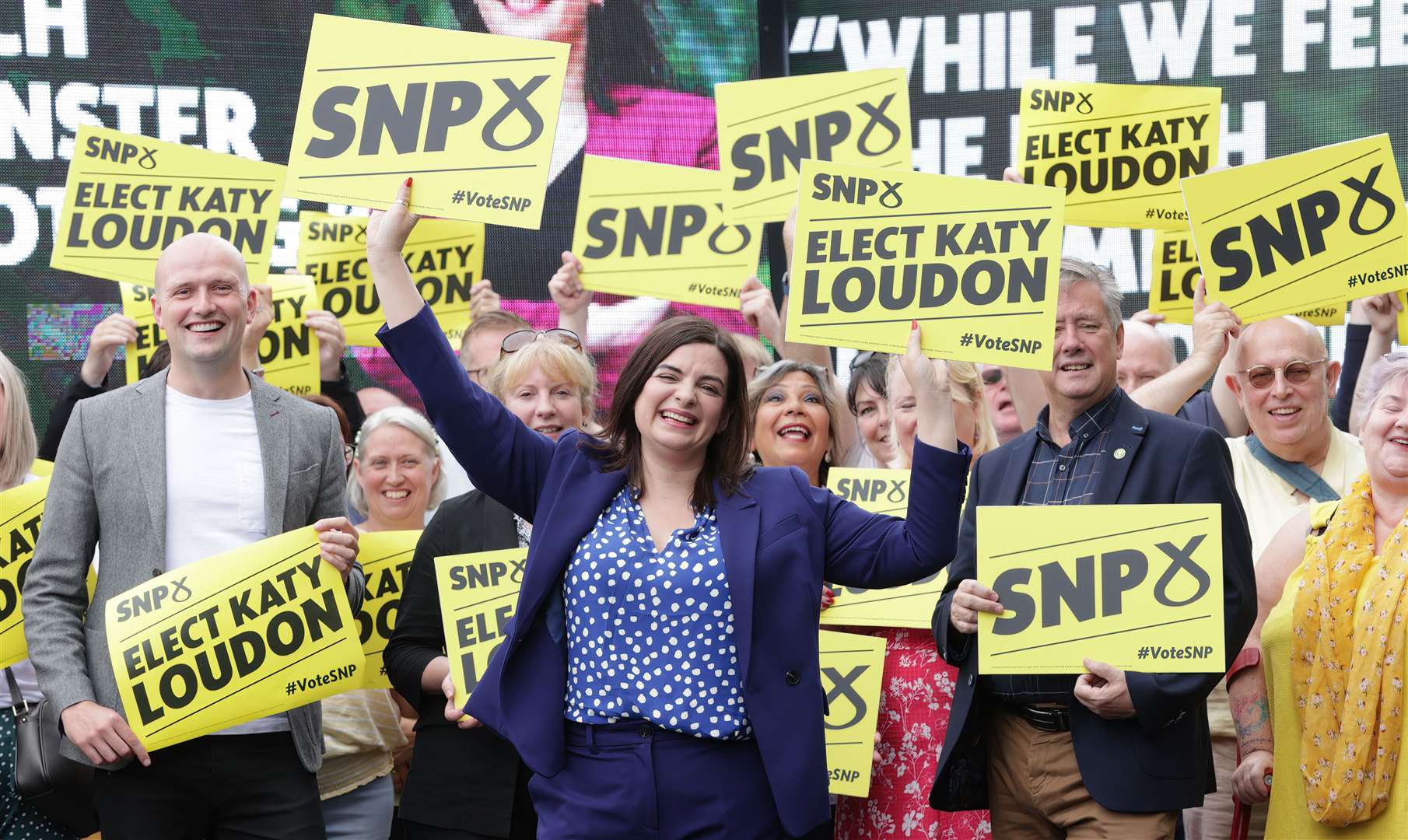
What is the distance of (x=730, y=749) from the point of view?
284 centimetres

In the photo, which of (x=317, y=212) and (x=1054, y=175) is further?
(x=317, y=212)

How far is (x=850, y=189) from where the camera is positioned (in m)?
3.54

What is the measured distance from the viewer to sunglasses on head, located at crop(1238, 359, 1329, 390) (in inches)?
176

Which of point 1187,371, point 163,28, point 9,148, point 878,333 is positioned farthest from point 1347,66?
point 9,148

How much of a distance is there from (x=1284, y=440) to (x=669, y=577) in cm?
229

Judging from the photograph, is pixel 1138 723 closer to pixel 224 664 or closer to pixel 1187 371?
pixel 1187 371

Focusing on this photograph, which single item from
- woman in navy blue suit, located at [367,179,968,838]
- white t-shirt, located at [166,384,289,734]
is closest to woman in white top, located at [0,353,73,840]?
white t-shirt, located at [166,384,289,734]

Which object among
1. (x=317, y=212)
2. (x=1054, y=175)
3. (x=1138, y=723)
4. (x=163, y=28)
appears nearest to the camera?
(x=1138, y=723)

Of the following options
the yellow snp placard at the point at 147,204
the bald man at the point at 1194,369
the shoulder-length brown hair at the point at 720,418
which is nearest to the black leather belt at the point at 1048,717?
the shoulder-length brown hair at the point at 720,418

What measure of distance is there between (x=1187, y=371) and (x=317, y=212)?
11.1 feet

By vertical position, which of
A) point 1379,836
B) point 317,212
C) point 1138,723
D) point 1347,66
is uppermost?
point 1347,66

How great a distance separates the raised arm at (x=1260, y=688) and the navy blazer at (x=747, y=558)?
1134 millimetres

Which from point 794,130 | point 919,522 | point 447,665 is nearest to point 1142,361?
point 794,130

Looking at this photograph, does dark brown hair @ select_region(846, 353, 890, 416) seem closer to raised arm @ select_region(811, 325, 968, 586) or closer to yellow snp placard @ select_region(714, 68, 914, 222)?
yellow snp placard @ select_region(714, 68, 914, 222)
